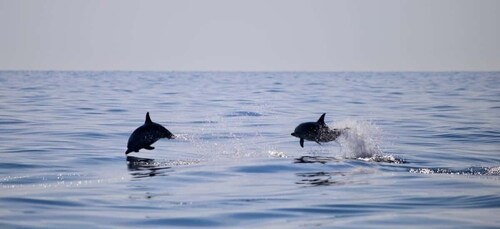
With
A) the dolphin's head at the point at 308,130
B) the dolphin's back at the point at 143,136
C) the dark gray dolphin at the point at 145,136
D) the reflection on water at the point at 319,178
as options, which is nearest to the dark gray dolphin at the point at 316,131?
the dolphin's head at the point at 308,130

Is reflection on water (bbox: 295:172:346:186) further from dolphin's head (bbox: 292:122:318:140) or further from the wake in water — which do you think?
dolphin's head (bbox: 292:122:318:140)

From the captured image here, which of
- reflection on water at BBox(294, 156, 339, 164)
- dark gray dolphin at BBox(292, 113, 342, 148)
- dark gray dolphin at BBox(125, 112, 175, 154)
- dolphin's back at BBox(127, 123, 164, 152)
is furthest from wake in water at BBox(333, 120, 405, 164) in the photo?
dolphin's back at BBox(127, 123, 164, 152)

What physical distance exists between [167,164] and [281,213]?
5883 millimetres

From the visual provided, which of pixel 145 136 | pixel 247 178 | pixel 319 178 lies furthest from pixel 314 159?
pixel 145 136

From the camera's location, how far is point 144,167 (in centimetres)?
1523

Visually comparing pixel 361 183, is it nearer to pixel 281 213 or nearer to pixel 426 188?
pixel 426 188

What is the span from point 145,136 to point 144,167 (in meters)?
1.52

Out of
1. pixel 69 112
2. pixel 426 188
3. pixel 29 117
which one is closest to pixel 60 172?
pixel 426 188

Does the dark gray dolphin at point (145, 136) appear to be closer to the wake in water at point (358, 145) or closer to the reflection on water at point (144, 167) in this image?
the reflection on water at point (144, 167)

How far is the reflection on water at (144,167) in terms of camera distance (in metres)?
14.2

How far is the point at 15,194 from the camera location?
1170 cm

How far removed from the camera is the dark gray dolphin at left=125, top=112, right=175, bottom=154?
1653cm

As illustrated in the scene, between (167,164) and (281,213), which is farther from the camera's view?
(167,164)

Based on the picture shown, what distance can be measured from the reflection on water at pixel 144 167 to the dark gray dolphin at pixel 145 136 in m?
0.28
